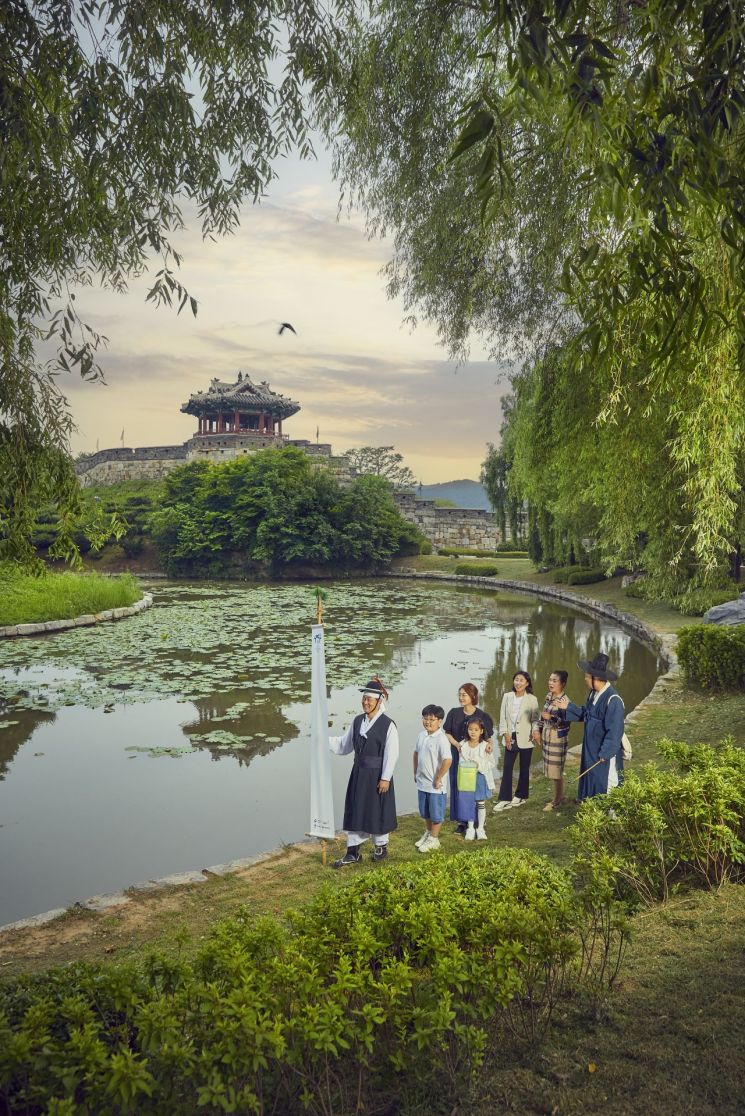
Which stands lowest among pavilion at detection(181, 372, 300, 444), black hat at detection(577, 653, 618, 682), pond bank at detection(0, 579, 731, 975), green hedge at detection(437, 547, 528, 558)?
pond bank at detection(0, 579, 731, 975)

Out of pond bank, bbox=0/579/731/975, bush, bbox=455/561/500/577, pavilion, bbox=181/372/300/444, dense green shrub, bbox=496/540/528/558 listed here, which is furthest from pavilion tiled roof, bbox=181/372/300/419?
pond bank, bbox=0/579/731/975

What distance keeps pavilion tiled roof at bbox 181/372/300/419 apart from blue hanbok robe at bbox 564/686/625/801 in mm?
43663

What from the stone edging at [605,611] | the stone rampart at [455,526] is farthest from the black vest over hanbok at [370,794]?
the stone rampart at [455,526]

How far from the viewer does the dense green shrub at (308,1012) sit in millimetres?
2262

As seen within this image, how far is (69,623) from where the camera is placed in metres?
18.4

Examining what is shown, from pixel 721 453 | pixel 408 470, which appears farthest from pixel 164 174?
pixel 408 470

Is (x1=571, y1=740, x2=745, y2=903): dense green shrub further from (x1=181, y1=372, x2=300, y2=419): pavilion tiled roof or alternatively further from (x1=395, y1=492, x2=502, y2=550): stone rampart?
(x1=181, y1=372, x2=300, y2=419): pavilion tiled roof

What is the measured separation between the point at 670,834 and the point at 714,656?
267 inches

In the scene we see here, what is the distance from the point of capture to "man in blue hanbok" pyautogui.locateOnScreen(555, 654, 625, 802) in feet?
19.4

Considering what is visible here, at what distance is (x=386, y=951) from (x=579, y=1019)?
77 cm

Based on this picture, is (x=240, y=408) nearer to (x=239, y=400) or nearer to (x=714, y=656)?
(x=239, y=400)

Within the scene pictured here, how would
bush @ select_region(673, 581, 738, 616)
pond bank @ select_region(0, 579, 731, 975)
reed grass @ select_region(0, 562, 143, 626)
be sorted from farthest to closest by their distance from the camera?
reed grass @ select_region(0, 562, 143, 626) < bush @ select_region(673, 581, 738, 616) < pond bank @ select_region(0, 579, 731, 975)

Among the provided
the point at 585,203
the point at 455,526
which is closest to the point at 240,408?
the point at 455,526

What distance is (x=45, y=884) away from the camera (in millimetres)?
5906
